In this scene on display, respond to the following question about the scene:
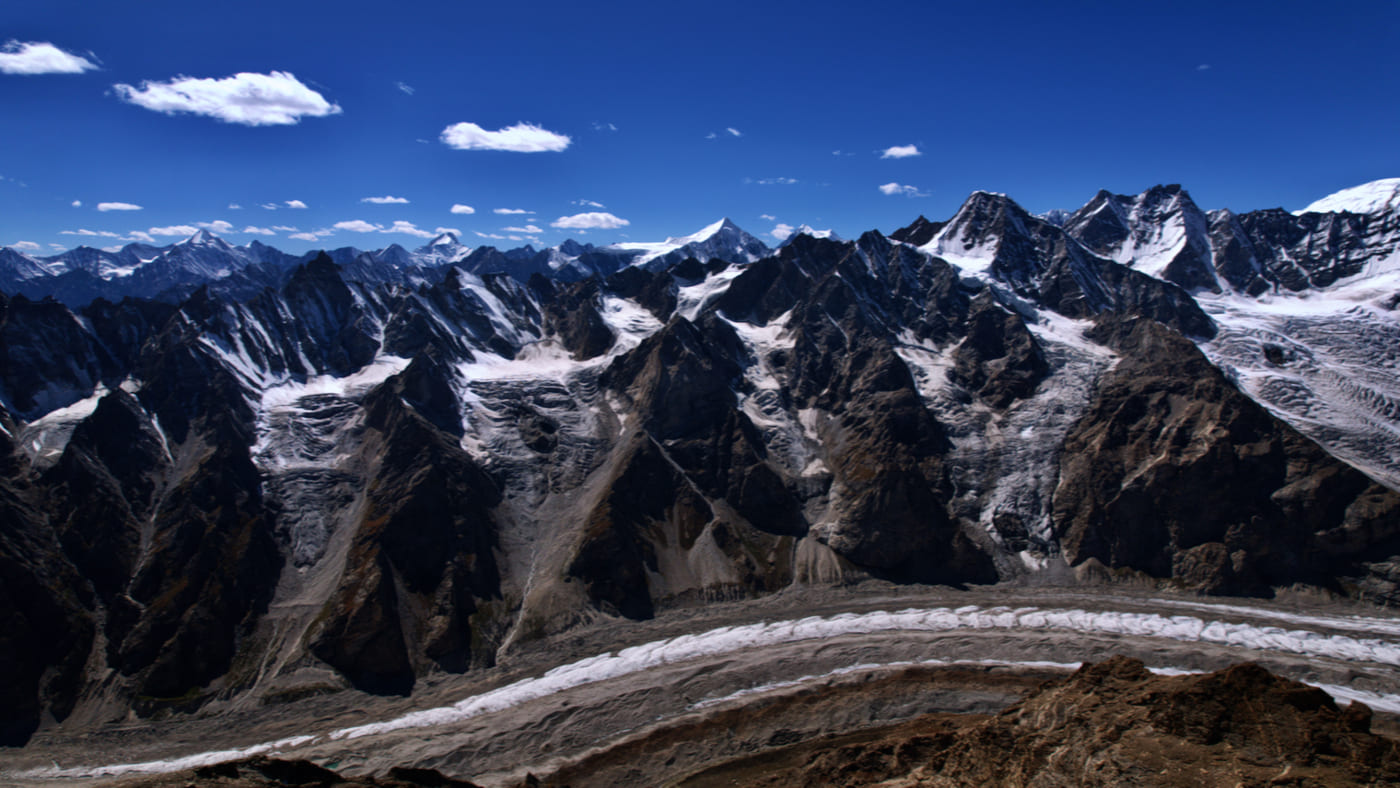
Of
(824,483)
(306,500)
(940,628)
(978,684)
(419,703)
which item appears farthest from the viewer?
(824,483)

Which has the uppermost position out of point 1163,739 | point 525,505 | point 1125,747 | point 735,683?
point 525,505

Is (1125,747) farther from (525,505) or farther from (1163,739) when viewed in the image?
(525,505)

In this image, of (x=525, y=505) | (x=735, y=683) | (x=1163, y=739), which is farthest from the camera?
(x=525, y=505)

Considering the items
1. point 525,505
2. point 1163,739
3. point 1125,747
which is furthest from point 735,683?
point 525,505

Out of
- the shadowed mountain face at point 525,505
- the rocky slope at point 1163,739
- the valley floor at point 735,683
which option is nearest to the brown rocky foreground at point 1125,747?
the rocky slope at point 1163,739

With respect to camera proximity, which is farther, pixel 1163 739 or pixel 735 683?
pixel 735 683

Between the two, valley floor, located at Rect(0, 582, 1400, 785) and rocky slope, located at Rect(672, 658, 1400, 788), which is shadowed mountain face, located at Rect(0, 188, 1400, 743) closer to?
valley floor, located at Rect(0, 582, 1400, 785)

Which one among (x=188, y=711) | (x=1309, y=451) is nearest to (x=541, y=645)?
(x=188, y=711)

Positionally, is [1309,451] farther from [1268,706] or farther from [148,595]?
[148,595]
